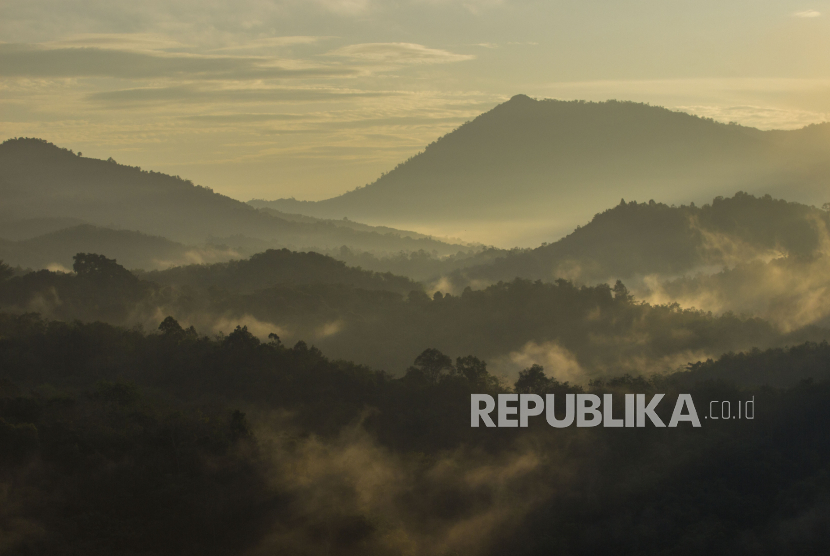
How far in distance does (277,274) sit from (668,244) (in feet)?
308

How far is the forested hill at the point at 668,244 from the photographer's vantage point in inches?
7323

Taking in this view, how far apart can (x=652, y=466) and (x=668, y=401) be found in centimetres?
1062

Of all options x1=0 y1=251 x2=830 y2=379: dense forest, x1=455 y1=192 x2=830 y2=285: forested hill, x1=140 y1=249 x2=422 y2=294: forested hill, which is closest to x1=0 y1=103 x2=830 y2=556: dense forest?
x1=0 y1=251 x2=830 y2=379: dense forest

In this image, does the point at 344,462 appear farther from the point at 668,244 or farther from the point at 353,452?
the point at 668,244

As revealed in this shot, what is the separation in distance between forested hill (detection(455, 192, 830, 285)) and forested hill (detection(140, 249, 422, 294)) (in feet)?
166

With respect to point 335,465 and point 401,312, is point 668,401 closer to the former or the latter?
point 335,465

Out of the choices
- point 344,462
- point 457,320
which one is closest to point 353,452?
point 344,462

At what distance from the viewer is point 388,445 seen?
57.9 meters

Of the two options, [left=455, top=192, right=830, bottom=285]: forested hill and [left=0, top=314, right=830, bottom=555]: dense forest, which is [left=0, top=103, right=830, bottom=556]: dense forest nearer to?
[left=0, top=314, right=830, bottom=555]: dense forest

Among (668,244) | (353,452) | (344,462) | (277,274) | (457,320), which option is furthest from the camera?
(668,244)

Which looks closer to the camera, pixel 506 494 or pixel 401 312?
pixel 506 494

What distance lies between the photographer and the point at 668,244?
189 metres

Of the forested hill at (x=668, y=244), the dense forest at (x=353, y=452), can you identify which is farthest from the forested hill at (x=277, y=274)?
the forested hill at (x=668, y=244)

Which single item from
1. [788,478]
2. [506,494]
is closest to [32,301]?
[506,494]
